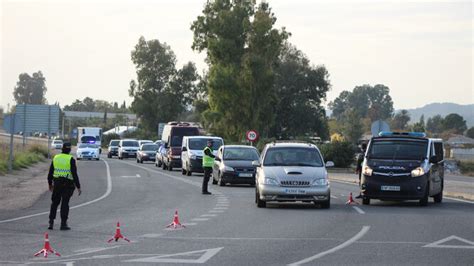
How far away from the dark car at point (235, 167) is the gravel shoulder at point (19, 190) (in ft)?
22.0

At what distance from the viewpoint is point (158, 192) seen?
33.9m

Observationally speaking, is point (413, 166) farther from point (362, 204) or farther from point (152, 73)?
point (152, 73)

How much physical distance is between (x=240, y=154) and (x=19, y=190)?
28.8 feet

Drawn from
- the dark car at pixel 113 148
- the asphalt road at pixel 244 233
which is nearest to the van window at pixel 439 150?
the asphalt road at pixel 244 233

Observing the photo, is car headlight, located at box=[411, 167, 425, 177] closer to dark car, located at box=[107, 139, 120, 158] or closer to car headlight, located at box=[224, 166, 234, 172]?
car headlight, located at box=[224, 166, 234, 172]

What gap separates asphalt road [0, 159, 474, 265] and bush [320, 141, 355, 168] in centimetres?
3340

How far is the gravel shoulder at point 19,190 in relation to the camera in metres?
27.8

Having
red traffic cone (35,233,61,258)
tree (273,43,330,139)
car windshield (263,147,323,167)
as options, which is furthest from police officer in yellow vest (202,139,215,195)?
tree (273,43,330,139)

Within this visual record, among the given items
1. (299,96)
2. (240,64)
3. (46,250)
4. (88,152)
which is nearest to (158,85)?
(299,96)

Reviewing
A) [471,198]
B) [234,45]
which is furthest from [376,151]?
[234,45]

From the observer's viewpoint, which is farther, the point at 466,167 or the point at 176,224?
the point at 466,167

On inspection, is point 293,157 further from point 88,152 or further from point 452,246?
point 88,152

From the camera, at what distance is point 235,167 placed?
3778cm

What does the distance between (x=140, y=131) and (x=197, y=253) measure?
12333cm
